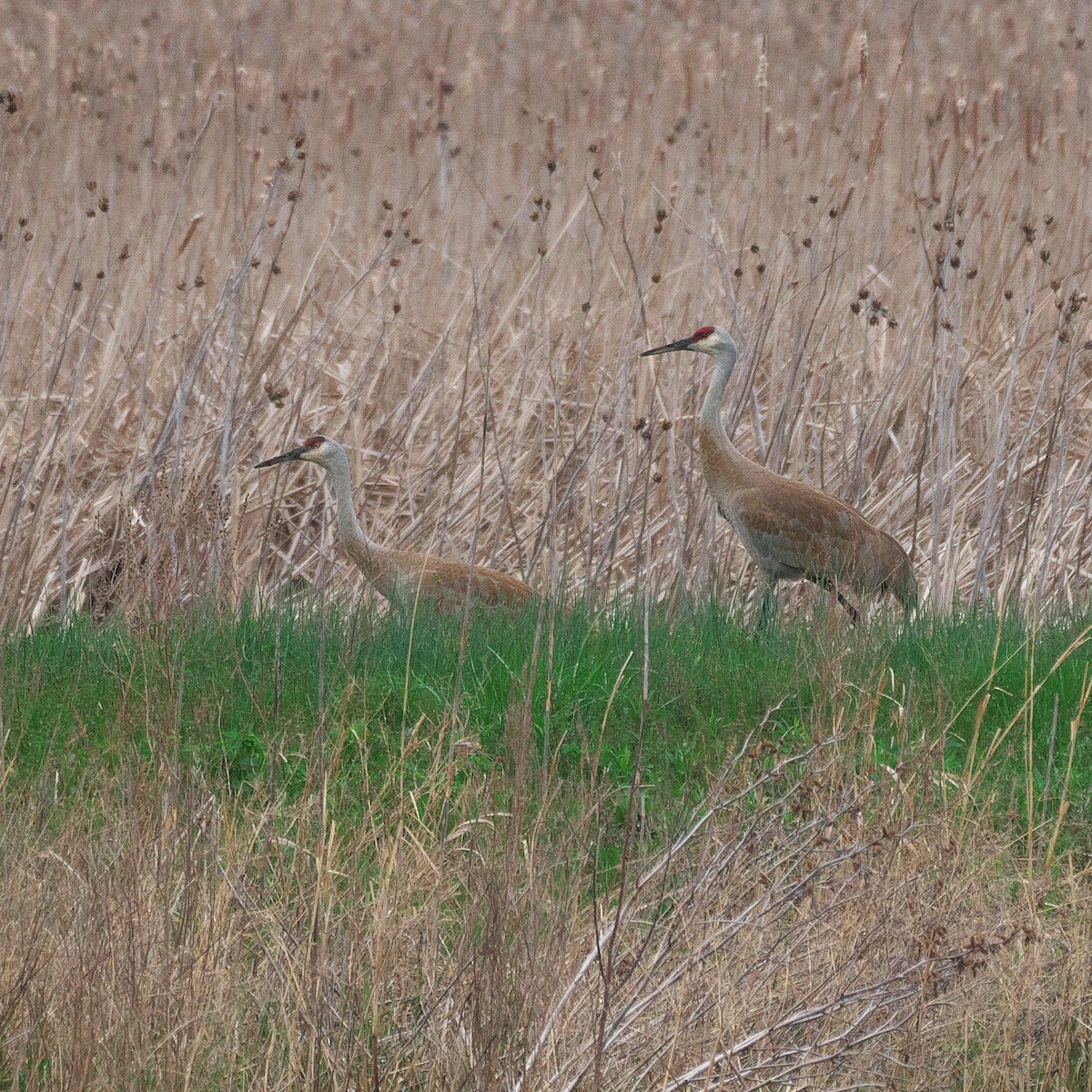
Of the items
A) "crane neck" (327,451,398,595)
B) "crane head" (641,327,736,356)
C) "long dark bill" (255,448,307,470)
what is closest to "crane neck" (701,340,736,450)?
"crane head" (641,327,736,356)

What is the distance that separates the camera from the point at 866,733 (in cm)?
429

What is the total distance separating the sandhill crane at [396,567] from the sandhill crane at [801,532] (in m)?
0.83

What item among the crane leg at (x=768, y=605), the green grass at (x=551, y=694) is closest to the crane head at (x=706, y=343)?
the crane leg at (x=768, y=605)

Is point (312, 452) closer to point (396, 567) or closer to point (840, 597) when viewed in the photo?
Answer: point (396, 567)

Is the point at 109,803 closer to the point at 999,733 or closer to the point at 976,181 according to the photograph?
the point at 999,733

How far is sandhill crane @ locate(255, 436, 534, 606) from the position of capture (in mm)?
5961

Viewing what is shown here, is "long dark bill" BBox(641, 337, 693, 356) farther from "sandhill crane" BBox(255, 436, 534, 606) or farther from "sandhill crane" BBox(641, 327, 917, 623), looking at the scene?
"sandhill crane" BBox(255, 436, 534, 606)

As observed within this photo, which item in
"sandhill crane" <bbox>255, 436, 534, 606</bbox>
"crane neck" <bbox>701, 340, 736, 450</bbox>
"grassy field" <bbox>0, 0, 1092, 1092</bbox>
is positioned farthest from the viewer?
"crane neck" <bbox>701, 340, 736, 450</bbox>

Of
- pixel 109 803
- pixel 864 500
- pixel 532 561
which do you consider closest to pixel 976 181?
pixel 864 500

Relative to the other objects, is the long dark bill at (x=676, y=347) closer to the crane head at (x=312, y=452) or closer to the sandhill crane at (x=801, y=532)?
the sandhill crane at (x=801, y=532)

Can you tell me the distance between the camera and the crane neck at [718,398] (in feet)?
21.3

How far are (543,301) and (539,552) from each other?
107 centimetres

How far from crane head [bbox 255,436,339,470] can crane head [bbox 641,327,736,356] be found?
A: 1.15 metres

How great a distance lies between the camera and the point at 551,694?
4551 millimetres
